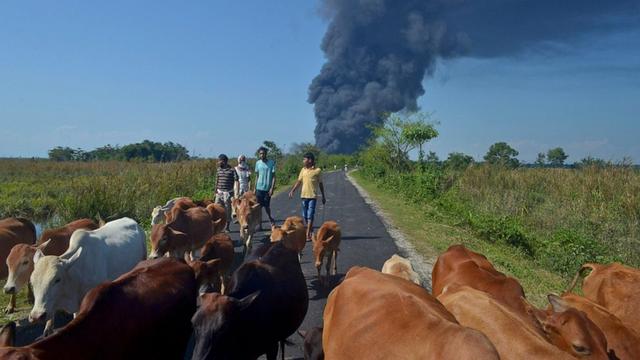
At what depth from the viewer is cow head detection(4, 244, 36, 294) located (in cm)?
709

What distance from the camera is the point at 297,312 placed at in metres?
6.32

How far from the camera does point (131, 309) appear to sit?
4895 millimetres

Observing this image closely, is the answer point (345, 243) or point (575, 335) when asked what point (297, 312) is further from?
point (345, 243)

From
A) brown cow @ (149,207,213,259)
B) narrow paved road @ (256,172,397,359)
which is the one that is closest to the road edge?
narrow paved road @ (256,172,397,359)

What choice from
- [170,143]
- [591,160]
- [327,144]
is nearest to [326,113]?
[327,144]

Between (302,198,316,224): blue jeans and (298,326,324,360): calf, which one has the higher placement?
(302,198,316,224): blue jeans

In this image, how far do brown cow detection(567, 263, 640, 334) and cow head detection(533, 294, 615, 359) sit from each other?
1591 mm

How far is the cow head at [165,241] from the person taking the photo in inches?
358

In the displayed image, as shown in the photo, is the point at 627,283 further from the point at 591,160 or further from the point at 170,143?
the point at 170,143

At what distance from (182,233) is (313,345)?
183 inches

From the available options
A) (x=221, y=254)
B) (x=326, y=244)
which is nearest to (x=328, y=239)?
(x=326, y=244)

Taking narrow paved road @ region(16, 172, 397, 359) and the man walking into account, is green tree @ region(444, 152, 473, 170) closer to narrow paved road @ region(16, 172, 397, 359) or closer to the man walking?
narrow paved road @ region(16, 172, 397, 359)

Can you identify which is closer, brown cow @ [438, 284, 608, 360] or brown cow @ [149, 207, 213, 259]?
brown cow @ [438, 284, 608, 360]

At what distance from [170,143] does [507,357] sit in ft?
252
